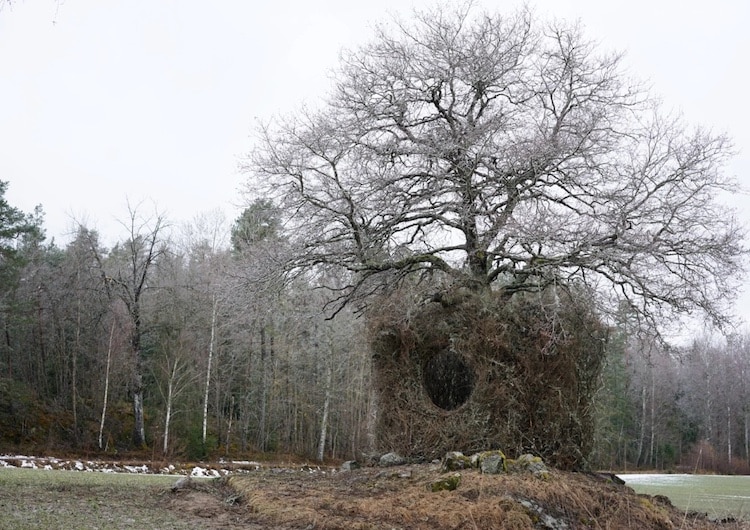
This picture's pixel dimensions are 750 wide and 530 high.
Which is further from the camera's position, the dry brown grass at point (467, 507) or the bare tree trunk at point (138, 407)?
the bare tree trunk at point (138, 407)

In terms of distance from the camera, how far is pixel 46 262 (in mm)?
39062

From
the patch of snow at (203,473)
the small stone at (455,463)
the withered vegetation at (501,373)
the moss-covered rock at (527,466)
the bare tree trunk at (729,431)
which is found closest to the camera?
the moss-covered rock at (527,466)

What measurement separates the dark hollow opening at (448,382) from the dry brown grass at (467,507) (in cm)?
427

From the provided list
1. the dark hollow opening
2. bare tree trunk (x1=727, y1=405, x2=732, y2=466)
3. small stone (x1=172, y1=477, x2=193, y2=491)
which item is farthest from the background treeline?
small stone (x1=172, y1=477, x2=193, y2=491)

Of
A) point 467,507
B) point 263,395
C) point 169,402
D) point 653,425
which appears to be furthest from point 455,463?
point 653,425

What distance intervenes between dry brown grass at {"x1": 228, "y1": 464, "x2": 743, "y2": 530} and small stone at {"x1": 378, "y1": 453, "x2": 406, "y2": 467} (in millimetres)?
2680

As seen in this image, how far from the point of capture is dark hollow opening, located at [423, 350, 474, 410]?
1483 centimetres

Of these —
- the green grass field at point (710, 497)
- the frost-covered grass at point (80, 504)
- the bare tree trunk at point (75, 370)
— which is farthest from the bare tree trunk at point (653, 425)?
the frost-covered grass at point (80, 504)

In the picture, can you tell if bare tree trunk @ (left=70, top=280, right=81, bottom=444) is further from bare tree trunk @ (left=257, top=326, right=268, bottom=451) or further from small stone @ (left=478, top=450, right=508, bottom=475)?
small stone @ (left=478, top=450, right=508, bottom=475)

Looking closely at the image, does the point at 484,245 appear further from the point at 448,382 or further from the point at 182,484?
the point at 182,484

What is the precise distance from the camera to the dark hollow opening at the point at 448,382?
14.8 m

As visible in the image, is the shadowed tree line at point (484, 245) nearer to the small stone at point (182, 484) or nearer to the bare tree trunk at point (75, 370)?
the small stone at point (182, 484)

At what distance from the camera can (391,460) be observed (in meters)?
13.4

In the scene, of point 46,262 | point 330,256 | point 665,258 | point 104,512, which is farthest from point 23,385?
point 665,258
